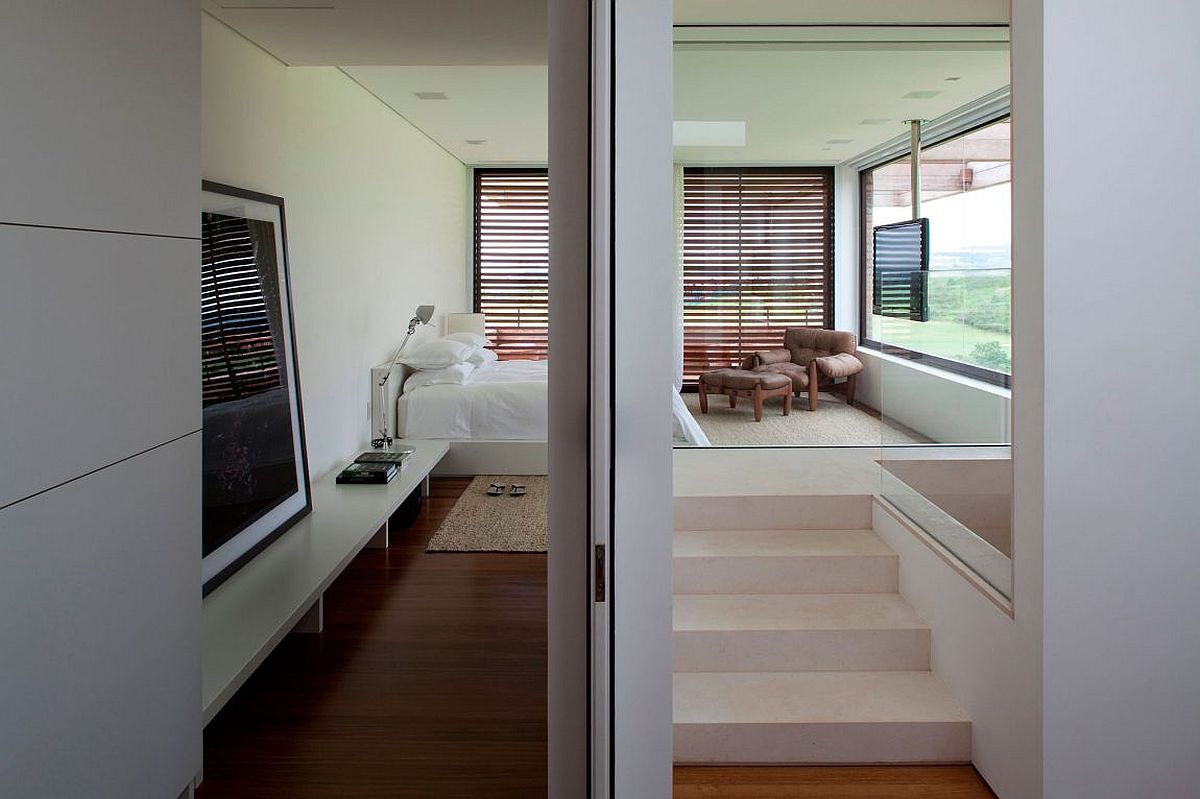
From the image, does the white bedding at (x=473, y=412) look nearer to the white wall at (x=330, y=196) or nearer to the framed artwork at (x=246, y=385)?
the white wall at (x=330, y=196)

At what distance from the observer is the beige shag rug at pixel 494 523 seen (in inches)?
→ 191

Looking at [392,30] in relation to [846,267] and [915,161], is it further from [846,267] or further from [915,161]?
[915,161]

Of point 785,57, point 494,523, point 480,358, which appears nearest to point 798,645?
point 494,523

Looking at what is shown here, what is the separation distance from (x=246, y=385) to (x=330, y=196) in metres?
1.75

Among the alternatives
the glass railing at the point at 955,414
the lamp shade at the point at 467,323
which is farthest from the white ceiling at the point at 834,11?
the lamp shade at the point at 467,323

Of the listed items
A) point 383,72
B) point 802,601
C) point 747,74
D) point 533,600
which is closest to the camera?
point 802,601
